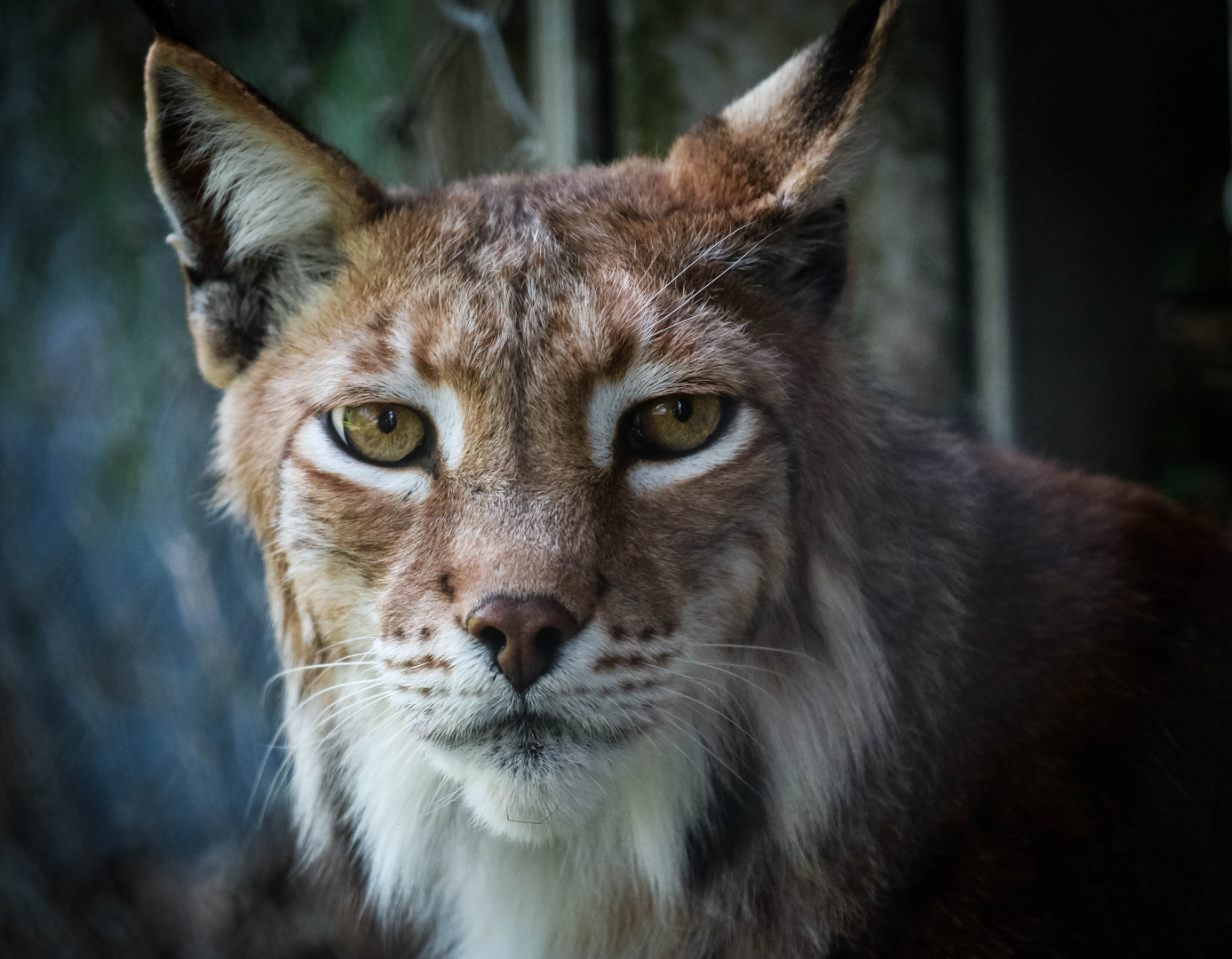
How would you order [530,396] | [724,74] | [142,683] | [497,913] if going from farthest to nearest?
1. [142,683]
2. [724,74]
3. [497,913]
4. [530,396]

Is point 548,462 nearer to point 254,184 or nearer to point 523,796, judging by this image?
point 523,796

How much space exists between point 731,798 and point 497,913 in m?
0.48

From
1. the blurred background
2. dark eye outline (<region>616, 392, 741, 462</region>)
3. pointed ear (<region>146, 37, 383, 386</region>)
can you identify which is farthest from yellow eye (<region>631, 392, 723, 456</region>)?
the blurred background

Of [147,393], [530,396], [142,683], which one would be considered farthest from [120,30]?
[530,396]

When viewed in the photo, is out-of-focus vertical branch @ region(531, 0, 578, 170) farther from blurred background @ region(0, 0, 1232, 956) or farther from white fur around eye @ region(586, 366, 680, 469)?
white fur around eye @ region(586, 366, 680, 469)

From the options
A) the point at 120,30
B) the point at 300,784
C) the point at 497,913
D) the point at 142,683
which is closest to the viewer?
the point at 497,913

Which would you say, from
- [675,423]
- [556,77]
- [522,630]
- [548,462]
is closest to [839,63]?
[675,423]

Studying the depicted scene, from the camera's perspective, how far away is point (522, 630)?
131 cm

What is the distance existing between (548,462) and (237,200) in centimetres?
74

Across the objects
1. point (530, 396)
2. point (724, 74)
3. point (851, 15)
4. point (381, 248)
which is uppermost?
point (724, 74)

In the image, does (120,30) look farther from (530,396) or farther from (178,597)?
(530,396)

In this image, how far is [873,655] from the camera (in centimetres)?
170

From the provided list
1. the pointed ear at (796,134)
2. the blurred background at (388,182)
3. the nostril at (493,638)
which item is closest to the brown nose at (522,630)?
the nostril at (493,638)

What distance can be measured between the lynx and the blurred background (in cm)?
87
